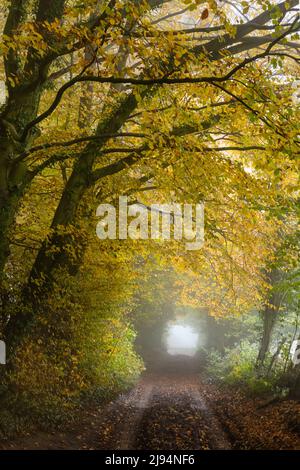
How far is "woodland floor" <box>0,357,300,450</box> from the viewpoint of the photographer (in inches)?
362

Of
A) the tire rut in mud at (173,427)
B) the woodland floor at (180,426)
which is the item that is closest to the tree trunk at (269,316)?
the woodland floor at (180,426)

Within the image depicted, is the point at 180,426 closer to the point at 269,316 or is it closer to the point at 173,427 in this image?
the point at 173,427

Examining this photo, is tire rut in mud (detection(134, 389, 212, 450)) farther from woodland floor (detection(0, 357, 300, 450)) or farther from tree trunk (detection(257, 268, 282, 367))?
tree trunk (detection(257, 268, 282, 367))

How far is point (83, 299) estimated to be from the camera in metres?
11.7

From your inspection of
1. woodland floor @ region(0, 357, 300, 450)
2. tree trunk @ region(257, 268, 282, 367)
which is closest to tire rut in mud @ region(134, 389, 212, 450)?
woodland floor @ region(0, 357, 300, 450)

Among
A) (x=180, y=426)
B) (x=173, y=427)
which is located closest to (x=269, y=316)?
(x=180, y=426)

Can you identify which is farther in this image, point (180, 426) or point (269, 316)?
point (269, 316)

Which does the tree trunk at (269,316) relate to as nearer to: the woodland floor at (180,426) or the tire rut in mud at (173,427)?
the woodland floor at (180,426)

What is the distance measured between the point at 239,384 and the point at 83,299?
30.9ft

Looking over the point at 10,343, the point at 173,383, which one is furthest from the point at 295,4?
the point at 173,383

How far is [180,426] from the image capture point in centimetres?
1127

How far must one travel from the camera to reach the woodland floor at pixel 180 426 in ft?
30.2

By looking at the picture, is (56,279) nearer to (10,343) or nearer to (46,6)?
(10,343)

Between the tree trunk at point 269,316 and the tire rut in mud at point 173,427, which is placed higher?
the tree trunk at point 269,316
